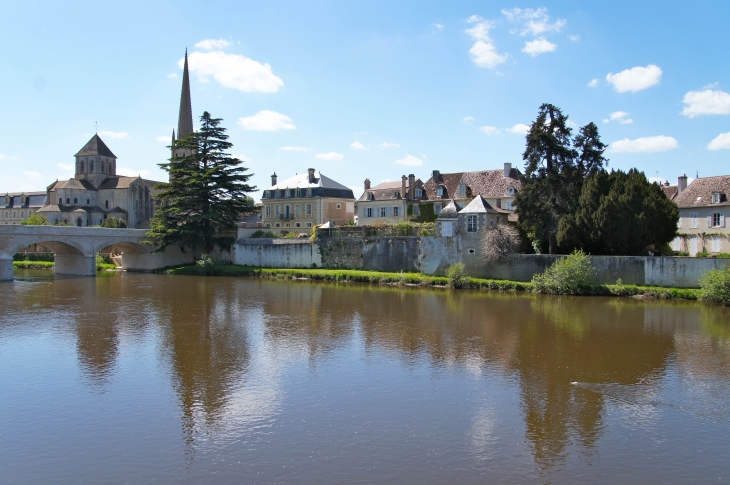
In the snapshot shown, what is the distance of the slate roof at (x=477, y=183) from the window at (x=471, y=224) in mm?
6119

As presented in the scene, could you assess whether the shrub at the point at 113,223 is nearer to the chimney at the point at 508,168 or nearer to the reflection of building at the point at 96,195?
the reflection of building at the point at 96,195

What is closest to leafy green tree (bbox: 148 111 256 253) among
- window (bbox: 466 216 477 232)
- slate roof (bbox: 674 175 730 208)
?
window (bbox: 466 216 477 232)

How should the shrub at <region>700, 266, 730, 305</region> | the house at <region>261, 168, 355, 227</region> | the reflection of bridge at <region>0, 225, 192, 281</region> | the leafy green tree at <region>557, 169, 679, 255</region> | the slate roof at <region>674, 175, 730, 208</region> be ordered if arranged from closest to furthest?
1. the shrub at <region>700, 266, 730, 305</region>
2. the leafy green tree at <region>557, 169, 679, 255</region>
3. the slate roof at <region>674, 175, 730, 208</region>
4. the reflection of bridge at <region>0, 225, 192, 281</region>
5. the house at <region>261, 168, 355, 227</region>

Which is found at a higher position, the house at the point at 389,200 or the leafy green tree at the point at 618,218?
the house at the point at 389,200

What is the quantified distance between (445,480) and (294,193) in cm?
4056

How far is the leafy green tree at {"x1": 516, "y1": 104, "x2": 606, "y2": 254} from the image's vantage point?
30.6 metres

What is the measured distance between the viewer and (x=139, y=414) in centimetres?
1140

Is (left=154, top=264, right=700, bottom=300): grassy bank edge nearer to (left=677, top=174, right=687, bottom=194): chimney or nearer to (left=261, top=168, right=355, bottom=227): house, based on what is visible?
(left=261, top=168, right=355, bottom=227): house

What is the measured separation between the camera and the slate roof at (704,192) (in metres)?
34.6

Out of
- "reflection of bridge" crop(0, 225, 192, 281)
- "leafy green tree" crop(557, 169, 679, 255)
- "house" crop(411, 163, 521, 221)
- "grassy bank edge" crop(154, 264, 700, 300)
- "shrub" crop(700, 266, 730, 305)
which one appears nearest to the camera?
"shrub" crop(700, 266, 730, 305)

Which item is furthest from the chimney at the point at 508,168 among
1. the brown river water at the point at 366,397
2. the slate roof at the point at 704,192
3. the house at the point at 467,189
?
the brown river water at the point at 366,397

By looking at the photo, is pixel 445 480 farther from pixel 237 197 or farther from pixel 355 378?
pixel 237 197

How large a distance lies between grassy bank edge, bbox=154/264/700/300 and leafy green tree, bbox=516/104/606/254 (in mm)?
3460

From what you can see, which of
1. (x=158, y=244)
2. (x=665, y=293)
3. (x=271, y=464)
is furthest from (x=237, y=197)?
(x=271, y=464)
